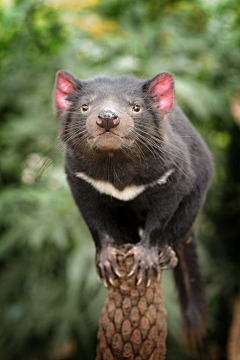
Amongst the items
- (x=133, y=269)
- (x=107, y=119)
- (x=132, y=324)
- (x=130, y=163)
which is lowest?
(x=132, y=324)

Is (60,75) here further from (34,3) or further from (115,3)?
(115,3)

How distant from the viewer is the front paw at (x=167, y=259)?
6.52ft

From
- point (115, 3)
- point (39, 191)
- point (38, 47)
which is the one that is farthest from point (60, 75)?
point (115, 3)

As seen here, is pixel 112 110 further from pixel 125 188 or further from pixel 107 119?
pixel 125 188

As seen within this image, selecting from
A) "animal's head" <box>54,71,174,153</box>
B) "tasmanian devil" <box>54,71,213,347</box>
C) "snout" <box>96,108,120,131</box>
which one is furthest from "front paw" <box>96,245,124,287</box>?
"snout" <box>96,108,120,131</box>

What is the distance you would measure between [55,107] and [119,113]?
42cm

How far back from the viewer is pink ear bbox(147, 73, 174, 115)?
5.69 feet

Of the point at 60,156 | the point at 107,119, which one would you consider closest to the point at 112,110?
the point at 107,119

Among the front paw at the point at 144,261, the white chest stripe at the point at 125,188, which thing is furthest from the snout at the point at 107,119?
the front paw at the point at 144,261

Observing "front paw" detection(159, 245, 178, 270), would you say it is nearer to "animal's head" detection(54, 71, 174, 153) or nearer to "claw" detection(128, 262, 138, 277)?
"claw" detection(128, 262, 138, 277)

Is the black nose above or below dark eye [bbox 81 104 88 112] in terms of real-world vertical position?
below

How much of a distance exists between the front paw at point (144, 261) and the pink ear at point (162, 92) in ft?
2.13

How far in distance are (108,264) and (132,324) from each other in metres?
0.31

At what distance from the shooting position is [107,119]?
158cm
